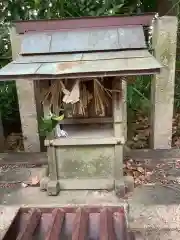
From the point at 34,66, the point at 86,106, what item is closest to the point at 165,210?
the point at 86,106

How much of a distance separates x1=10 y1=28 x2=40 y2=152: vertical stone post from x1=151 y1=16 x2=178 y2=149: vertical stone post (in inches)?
58.5

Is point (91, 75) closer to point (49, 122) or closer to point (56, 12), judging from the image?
point (49, 122)

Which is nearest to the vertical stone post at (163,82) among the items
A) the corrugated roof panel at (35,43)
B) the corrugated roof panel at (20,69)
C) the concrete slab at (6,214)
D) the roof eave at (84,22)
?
the roof eave at (84,22)

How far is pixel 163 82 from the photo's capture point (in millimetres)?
3482

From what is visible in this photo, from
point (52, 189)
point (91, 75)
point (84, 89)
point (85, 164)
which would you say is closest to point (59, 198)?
point (52, 189)

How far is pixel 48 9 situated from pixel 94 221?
9.48 feet

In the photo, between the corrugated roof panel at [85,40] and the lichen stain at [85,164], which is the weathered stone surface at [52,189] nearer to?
the lichen stain at [85,164]

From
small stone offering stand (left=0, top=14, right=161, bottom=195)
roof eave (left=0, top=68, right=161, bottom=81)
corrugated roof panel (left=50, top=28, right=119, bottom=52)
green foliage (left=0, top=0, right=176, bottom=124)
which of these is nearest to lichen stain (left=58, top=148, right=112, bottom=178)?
small stone offering stand (left=0, top=14, right=161, bottom=195)

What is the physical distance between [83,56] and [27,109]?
4.39 feet

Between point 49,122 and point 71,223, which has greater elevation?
point 49,122

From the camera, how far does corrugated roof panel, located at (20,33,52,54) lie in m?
2.71

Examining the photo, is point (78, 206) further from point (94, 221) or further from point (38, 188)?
point (38, 188)

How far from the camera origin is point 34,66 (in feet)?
8.01

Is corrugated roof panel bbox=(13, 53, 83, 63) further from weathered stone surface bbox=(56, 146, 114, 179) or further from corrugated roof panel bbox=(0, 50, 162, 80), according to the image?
weathered stone surface bbox=(56, 146, 114, 179)
